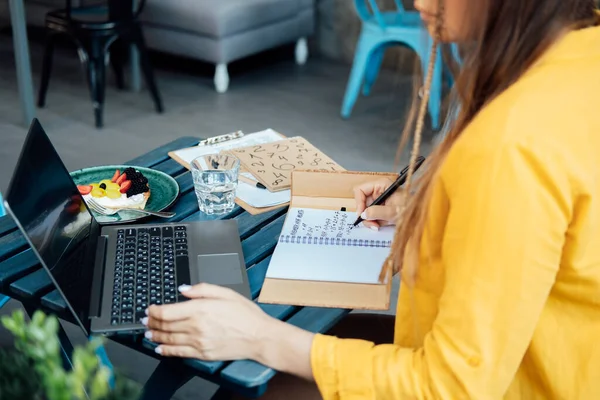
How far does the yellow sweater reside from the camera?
0.66 m

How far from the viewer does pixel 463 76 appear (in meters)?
0.76

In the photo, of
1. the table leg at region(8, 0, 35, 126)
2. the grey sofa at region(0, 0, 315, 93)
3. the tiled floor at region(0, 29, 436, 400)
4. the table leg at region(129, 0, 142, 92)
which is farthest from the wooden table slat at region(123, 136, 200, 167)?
the table leg at region(129, 0, 142, 92)

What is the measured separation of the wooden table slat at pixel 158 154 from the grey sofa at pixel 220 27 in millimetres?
2329

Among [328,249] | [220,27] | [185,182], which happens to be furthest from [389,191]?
[220,27]

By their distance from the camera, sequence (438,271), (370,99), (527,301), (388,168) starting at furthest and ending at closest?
(370,99), (388,168), (438,271), (527,301)

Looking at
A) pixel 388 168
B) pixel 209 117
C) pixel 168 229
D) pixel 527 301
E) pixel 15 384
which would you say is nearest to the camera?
pixel 15 384

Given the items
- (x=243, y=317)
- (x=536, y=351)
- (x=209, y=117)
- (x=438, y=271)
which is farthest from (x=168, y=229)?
(x=209, y=117)

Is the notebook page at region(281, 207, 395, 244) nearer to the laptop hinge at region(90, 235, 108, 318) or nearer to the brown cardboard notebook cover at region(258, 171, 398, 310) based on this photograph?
the brown cardboard notebook cover at region(258, 171, 398, 310)

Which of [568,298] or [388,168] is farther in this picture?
[388,168]

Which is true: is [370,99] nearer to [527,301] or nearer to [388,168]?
[388,168]

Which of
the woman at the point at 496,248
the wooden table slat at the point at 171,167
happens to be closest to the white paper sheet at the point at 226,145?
the wooden table slat at the point at 171,167

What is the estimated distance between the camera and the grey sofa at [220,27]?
3.75m

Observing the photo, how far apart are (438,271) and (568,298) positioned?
0.47 ft

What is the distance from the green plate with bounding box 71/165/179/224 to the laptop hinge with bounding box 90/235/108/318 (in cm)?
8
